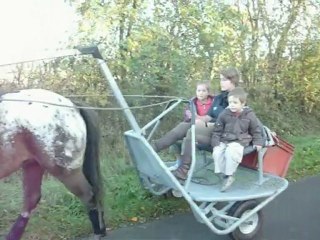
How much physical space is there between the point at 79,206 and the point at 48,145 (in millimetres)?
1465

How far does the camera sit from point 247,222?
5293 millimetres

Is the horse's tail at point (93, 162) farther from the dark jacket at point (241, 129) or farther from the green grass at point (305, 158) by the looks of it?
the green grass at point (305, 158)

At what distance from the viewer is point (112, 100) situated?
7.35 metres

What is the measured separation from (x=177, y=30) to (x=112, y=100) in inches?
63.3

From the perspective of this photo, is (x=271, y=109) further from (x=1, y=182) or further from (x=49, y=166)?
(x=49, y=166)

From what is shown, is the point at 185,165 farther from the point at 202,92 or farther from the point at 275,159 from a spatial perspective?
the point at 275,159

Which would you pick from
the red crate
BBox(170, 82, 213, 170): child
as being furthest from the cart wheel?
BBox(170, 82, 213, 170): child

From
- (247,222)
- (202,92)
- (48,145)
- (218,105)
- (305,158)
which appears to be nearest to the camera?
(48,145)

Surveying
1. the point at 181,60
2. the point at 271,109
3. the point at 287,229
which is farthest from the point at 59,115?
the point at 271,109

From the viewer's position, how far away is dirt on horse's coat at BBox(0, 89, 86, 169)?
181 inches

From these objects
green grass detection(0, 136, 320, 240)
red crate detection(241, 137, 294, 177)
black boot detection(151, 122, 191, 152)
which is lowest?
green grass detection(0, 136, 320, 240)

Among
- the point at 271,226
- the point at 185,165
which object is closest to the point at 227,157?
the point at 185,165

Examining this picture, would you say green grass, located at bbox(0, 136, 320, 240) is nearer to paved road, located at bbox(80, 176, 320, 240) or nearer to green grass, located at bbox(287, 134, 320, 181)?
paved road, located at bbox(80, 176, 320, 240)

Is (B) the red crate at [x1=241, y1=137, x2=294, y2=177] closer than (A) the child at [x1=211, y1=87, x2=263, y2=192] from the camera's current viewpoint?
No
